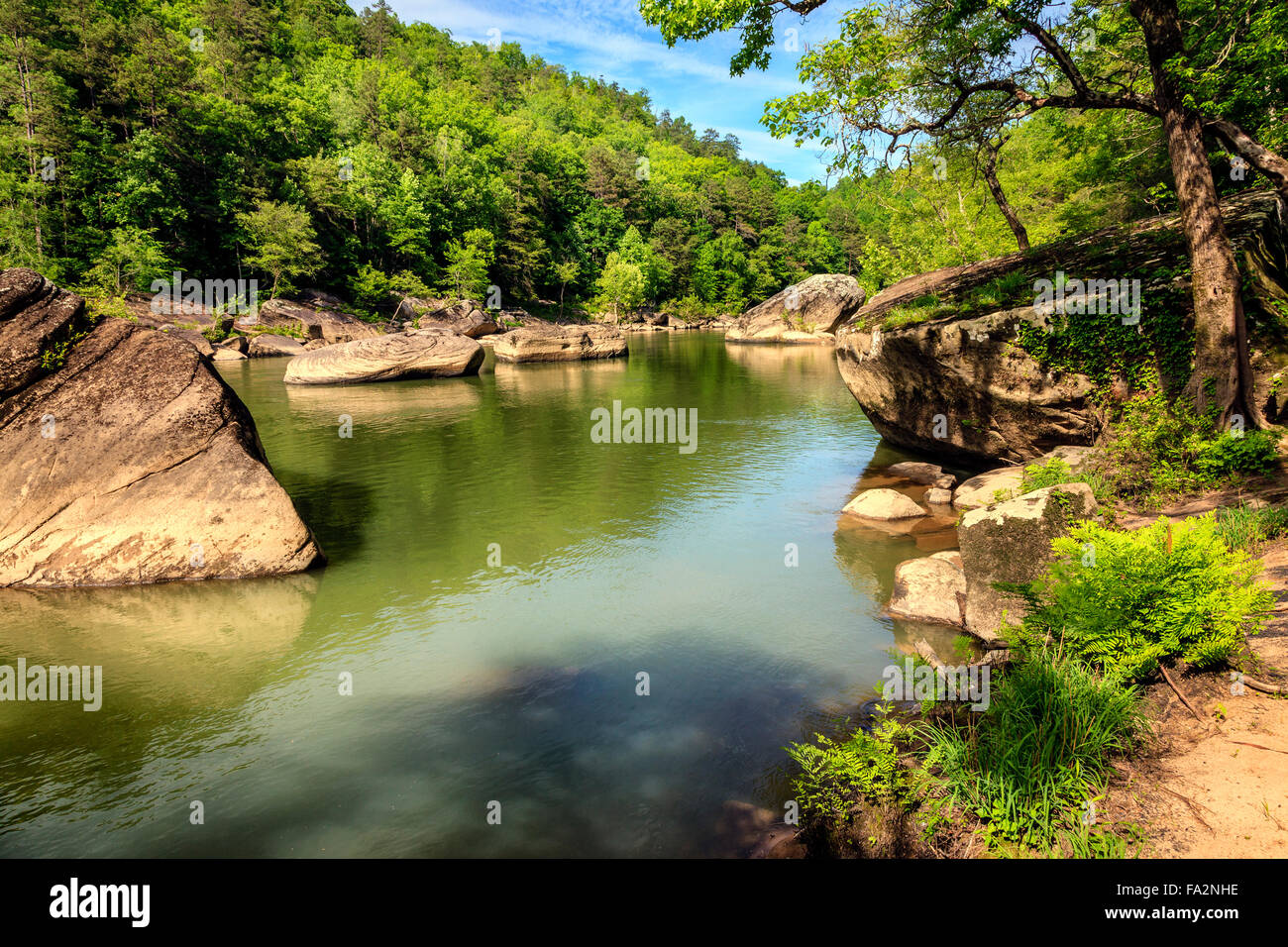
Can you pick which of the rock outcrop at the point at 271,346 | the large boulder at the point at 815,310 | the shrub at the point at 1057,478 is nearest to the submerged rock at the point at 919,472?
the shrub at the point at 1057,478

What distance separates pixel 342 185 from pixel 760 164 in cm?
12724

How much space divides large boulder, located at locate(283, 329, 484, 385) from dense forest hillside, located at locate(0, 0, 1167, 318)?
66.8ft

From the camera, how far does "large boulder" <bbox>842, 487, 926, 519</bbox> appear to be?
12.5 meters

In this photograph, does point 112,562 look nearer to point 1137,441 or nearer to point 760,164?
point 1137,441

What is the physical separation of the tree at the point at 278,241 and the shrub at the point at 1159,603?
5769cm

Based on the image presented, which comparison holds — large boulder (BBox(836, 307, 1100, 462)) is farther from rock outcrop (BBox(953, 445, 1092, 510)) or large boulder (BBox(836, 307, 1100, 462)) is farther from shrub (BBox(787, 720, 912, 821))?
shrub (BBox(787, 720, 912, 821))

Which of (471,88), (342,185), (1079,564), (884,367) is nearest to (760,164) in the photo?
(471,88)

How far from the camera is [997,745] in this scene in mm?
4547

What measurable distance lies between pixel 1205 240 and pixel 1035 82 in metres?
5.78

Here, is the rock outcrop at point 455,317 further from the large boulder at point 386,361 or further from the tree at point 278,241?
the large boulder at point 386,361

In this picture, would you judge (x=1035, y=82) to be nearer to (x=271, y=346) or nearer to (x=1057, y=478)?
(x=1057, y=478)

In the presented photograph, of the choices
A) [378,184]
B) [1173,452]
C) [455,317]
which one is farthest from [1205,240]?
[378,184]

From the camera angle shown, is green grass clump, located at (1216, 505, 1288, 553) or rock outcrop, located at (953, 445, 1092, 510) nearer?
green grass clump, located at (1216, 505, 1288, 553)

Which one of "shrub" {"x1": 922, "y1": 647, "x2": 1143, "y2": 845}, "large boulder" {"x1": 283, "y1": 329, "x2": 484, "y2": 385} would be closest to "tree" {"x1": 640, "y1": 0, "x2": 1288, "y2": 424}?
"shrub" {"x1": 922, "y1": 647, "x2": 1143, "y2": 845}
